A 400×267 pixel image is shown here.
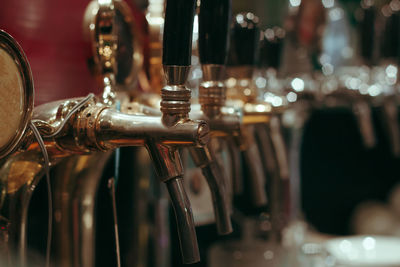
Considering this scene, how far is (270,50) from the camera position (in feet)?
2.85

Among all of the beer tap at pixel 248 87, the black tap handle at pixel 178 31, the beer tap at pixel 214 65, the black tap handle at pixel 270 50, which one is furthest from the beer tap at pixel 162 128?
the black tap handle at pixel 270 50

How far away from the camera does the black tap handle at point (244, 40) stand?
2.26 feet

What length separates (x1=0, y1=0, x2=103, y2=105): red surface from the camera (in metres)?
0.57

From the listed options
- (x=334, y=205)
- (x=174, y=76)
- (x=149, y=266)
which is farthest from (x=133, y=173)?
(x=334, y=205)

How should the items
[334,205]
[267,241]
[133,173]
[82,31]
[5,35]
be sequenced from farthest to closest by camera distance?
[334,205]
[267,241]
[133,173]
[82,31]
[5,35]

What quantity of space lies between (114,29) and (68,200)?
21cm

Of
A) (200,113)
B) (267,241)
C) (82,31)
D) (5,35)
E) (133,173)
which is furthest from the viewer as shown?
(267,241)

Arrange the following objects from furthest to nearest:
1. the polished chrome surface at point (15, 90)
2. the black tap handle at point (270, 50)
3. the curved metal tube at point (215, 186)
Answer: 1. the black tap handle at point (270, 50)
2. the curved metal tube at point (215, 186)
3. the polished chrome surface at point (15, 90)

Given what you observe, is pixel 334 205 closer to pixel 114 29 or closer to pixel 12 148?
pixel 114 29

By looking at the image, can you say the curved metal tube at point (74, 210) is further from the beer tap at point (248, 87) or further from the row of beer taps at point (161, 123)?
the beer tap at point (248, 87)

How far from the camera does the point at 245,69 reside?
0.71 meters

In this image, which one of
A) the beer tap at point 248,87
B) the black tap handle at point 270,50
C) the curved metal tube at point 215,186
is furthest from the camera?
the black tap handle at point 270,50

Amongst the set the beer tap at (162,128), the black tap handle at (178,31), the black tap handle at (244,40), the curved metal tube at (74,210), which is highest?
the black tap handle at (244,40)

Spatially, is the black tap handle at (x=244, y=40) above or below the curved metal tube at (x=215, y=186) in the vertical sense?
above
